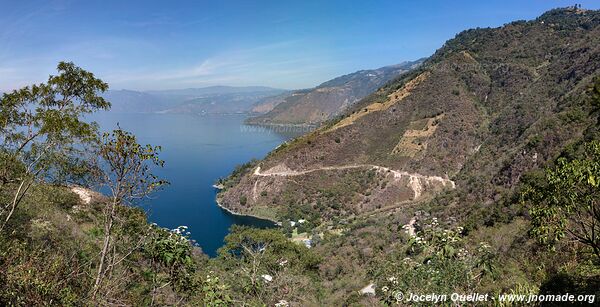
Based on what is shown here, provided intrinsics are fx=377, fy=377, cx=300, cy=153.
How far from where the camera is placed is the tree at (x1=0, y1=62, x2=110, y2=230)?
9.27 metres

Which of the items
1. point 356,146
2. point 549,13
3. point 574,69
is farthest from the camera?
point 549,13

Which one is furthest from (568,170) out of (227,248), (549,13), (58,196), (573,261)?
(549,13)

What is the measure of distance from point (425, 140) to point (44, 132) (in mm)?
72046

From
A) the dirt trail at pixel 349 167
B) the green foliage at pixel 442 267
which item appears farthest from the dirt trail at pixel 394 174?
the green foliage at pixel 442 267

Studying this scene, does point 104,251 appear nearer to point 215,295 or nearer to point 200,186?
point 215,295

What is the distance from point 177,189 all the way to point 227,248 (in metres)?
84.9

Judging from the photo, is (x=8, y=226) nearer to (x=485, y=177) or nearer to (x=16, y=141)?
→ (x=16, y=141)

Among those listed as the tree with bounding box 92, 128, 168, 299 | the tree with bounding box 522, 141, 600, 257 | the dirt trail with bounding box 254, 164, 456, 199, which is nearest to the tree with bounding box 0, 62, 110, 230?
the tree with bounding box 92, 128, 168, 299

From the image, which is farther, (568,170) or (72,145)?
(72,145)

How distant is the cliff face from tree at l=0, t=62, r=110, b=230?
47497 millimetres

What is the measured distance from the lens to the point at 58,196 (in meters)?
11.6

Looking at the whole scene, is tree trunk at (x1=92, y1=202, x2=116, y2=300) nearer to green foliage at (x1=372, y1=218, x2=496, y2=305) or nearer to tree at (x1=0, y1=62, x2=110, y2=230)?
tree at (x1=0, y1=62, x2=110, y2=230)

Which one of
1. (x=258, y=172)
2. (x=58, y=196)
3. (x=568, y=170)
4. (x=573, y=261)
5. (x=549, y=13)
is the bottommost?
(x=258, y=172)

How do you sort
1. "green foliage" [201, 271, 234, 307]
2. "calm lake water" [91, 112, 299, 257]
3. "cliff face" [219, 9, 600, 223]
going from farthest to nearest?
"calm lake water" [91, 112, 299, 257]
"cliff face" [219, 9, 600, 223]
"green foliage" [201, 271, 234, 307]
